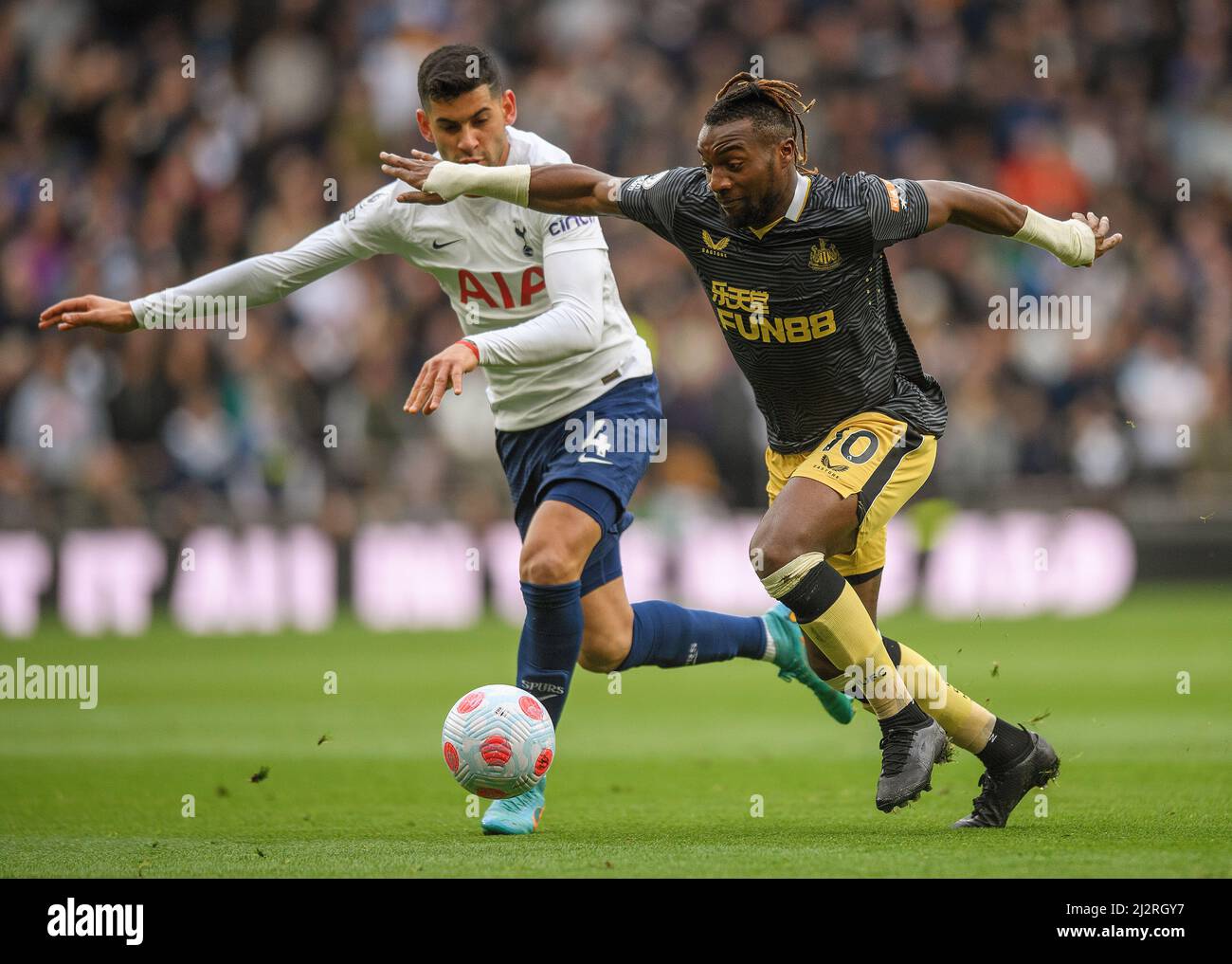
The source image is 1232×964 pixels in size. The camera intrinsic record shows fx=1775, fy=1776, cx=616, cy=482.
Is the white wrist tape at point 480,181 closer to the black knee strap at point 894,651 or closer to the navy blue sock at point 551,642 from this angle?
the navy blue sock at point 551,642

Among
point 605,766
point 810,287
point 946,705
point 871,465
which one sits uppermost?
point 810,287

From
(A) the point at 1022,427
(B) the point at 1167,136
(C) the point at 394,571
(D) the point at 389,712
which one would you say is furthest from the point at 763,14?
(D) the point at 389,712

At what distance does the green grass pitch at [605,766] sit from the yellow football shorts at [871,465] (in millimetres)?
1079

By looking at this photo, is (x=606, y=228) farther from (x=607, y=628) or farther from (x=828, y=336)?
(x=828, y=336)

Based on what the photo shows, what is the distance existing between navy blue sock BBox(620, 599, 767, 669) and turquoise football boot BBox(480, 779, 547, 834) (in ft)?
2.87

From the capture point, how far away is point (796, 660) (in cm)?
755

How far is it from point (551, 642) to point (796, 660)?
145cm

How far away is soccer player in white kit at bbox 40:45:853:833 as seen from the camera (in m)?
6.53

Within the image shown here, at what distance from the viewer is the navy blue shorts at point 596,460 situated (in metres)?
6.74

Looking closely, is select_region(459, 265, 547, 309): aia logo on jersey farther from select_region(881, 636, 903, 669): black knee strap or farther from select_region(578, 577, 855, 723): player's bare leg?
select_region(881, 636, 903, 669): black knee strap

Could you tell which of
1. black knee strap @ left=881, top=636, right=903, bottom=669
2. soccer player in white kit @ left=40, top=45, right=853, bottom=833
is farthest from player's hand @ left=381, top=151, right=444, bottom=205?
black knee strap @ left=881, top=636, right=903, bottom=669

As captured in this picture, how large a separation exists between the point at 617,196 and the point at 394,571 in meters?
9.23

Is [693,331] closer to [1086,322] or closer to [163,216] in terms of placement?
[1086,322]

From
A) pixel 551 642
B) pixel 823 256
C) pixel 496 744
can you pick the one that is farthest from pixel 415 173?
pixel 496 744
